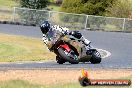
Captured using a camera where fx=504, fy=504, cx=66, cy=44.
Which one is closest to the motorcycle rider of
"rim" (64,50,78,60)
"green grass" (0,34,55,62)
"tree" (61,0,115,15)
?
"rim" (64,50,78,60)

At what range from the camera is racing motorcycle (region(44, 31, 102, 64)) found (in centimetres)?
1745

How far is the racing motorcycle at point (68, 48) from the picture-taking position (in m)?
17.5

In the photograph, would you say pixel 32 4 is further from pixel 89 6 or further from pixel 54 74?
pixel 54 74

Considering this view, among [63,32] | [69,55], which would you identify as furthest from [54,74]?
[63,32]

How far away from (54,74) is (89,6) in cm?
3162

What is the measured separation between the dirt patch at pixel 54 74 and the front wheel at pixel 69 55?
0.53 metres

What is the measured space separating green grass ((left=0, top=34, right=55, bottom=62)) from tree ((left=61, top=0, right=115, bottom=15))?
40.8ft

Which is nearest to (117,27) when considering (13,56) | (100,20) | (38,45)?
(100,20)

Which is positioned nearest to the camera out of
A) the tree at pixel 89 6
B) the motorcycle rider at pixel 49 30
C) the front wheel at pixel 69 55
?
the motorcycle rider at pixel 49 30

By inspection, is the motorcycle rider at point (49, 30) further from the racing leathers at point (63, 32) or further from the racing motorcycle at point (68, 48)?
the racing motorcycle at point (68, 48)

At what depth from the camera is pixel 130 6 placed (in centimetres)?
4975

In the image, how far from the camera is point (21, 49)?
105ft

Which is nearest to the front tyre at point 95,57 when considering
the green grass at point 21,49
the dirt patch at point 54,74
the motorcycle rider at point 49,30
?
the dirt patch at point 54,74

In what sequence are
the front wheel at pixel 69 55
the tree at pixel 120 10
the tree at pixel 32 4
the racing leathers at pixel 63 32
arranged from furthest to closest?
the tree at pixel 32 4
the tree at pixel 120 10
the front wheel at pixel 69 55
the racing leathers at pixel 63 32
